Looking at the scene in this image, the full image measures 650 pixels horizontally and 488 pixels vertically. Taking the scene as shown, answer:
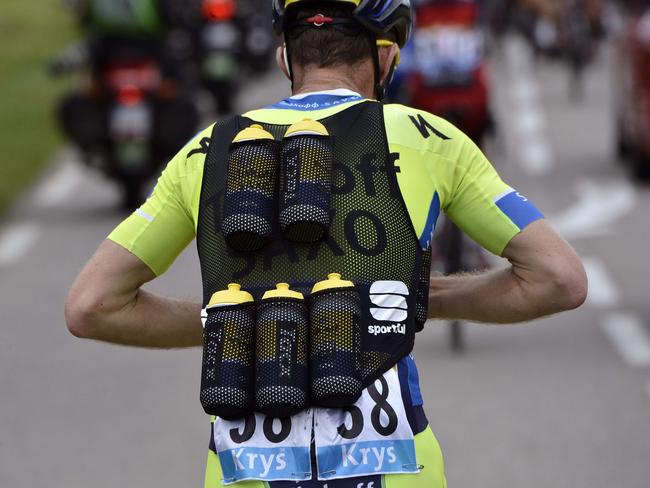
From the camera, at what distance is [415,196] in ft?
12.1

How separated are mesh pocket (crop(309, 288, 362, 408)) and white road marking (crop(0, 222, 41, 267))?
32.8 feet

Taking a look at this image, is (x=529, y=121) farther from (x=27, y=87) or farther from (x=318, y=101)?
(x=318, y=101)

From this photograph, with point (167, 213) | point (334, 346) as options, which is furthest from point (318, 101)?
point (334, 346)

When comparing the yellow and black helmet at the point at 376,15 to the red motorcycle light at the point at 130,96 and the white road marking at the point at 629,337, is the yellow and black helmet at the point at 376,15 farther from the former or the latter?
the red motorcycle light at the point at 130,96

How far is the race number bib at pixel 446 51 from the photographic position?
1192 cm

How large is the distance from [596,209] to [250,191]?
39.4ft

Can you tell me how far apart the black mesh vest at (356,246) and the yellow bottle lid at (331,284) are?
3cm

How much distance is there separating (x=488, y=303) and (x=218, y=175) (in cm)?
63

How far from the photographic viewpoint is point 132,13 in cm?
1466

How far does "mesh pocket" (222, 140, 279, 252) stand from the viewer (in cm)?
359

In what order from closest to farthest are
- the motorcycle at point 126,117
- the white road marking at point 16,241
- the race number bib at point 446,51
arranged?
the race number bib at point 446,51 < the white road marking at point 16,241 < the motorcycle at point 126,117

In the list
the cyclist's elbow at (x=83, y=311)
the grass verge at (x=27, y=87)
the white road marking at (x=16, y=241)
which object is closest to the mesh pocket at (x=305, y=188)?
the cyclist's elbow at (x=83, y=311)

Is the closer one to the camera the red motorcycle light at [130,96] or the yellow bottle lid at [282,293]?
the yellow bottle lid at [282,293]

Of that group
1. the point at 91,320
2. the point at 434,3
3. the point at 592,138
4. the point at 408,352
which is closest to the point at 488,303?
the point at 408,352
